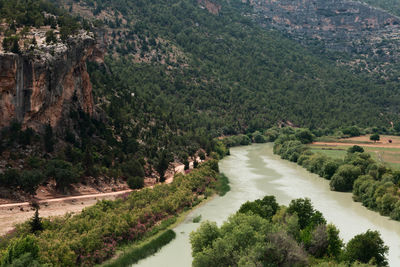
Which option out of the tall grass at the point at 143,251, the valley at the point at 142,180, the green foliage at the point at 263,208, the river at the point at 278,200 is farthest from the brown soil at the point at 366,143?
the tall grass at the point at 143,251

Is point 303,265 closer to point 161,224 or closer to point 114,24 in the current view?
point 161,224

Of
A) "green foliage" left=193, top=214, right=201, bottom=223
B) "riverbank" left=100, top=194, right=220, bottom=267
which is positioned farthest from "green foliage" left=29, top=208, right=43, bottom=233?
"green foliage" left=193, top=214, right=201, bottom=223

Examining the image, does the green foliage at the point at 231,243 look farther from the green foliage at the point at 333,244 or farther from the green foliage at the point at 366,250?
the green foliage at the point at 366,250

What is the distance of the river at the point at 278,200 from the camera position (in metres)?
41.6

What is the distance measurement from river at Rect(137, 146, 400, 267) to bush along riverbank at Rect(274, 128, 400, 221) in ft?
4.17

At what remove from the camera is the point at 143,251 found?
4112 cm

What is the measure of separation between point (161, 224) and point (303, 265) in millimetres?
19679

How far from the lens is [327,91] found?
610ft

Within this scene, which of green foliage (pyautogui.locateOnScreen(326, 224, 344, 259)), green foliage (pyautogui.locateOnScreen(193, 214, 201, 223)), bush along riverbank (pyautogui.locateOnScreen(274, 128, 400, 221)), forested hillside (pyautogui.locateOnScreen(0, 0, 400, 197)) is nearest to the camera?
green foliage (pyautogui.locateOnScreen(326, 224, 344, 259))

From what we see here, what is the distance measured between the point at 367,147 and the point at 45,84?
79368mm

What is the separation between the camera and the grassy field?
8862cm

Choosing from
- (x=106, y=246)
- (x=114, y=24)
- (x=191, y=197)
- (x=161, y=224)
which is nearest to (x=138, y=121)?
(x=191, y=197)

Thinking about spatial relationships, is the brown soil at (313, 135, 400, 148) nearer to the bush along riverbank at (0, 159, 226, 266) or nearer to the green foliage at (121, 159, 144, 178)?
the green foliage at (121, 159, 144, 178)

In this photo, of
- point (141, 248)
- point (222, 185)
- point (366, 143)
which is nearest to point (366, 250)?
point (141, 248)
